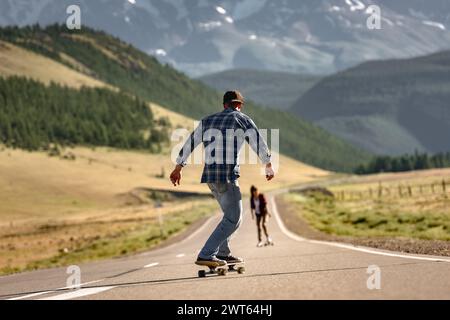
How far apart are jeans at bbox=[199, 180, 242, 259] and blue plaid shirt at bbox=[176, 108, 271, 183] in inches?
6.6

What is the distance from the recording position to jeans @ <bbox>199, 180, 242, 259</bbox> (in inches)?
425

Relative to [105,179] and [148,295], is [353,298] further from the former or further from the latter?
[105,179]

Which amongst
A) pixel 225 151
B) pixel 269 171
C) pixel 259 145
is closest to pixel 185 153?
pixel 225 151

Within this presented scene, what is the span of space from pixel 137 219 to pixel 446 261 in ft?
225

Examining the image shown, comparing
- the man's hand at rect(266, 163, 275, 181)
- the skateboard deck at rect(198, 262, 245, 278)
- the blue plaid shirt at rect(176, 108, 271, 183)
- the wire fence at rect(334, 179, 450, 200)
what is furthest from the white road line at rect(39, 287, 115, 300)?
the wire fence at rect(334, 179, 450, 200)

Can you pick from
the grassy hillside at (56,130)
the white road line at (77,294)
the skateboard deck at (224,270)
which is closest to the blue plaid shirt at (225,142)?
the skateboard deck at (224,270)

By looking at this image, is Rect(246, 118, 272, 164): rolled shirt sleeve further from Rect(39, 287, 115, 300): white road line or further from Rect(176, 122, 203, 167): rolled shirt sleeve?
Rect(39, 287, 115, 300): white road line

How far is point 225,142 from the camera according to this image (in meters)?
10.7

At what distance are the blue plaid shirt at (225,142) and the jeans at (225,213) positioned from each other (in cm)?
17

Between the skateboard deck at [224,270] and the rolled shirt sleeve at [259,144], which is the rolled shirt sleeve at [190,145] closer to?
the rolled shirt sleeve at [259,144]

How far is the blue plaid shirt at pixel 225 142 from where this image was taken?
1065cm

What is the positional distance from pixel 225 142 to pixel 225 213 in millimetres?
979
